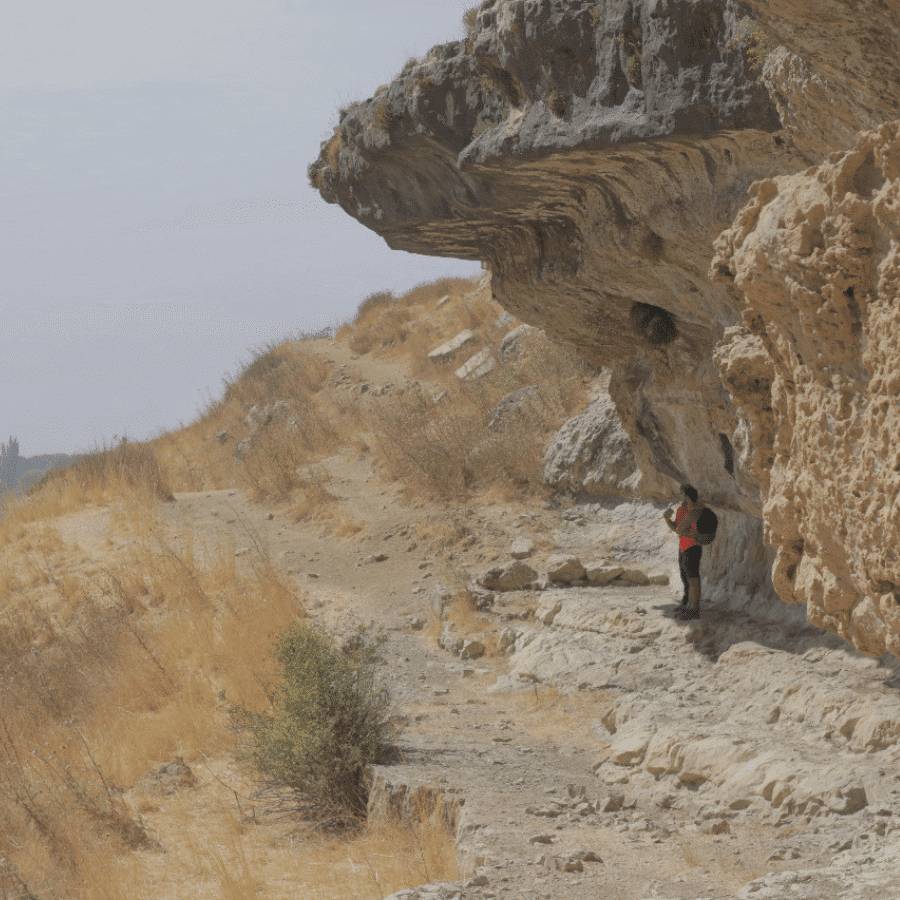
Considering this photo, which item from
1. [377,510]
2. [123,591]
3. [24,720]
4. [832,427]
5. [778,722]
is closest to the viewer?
[832,427]

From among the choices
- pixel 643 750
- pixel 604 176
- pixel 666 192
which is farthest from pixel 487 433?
pixel 643 750

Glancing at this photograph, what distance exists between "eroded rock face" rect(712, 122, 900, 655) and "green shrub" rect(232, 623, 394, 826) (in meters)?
2.66

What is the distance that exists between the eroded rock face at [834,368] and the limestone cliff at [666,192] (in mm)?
13

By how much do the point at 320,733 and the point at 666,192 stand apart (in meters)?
3.62

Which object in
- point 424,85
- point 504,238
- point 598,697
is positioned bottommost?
point 598,697

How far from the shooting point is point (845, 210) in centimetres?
248

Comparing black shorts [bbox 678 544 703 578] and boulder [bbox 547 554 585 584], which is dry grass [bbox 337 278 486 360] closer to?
boulder [bbox 547 554 585 584]

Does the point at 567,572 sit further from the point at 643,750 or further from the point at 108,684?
the point at 108,684

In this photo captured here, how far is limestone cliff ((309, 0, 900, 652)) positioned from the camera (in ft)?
9.29

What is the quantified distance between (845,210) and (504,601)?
607cm

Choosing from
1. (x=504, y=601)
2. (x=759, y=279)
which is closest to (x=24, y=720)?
(x=504, y=601)

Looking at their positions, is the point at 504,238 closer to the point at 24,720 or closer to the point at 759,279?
the point at 759,279

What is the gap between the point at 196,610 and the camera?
29.2 ft

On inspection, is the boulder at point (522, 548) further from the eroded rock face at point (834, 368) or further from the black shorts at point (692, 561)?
the eroded rock face at point (834, 368)
